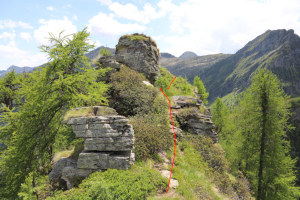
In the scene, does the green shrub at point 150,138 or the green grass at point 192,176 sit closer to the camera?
the green grass at point 192,176

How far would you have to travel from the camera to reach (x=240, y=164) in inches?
1008

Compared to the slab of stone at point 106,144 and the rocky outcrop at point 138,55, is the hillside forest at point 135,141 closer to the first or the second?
the slab of stone at point 106,144

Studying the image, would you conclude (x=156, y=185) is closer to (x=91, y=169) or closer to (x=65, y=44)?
(x=91, y=169)

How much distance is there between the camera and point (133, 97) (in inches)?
690

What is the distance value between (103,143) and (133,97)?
349 inches

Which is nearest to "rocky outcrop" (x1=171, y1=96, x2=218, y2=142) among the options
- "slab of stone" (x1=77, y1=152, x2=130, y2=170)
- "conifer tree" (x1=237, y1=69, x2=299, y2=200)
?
"conifer tree" (x1=237, y1=69, x2=299, y2=200)

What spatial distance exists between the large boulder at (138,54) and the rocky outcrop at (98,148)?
50.9 ft

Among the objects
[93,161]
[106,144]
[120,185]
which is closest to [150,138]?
[106,144]

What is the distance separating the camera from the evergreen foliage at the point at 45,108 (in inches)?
440

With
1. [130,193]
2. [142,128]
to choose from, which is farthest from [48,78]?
[130,193]

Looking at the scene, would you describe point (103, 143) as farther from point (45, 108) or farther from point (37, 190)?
point (45, 108)

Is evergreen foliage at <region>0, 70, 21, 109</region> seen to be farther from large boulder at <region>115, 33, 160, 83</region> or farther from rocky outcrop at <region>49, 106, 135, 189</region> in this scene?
rocky outcrop at <region>49, 106, 135, 189</region>

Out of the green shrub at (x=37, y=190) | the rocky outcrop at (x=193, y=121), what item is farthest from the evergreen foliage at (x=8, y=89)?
the rocky outcrop at (x=193, y=121)

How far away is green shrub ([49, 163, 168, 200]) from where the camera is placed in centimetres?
668
